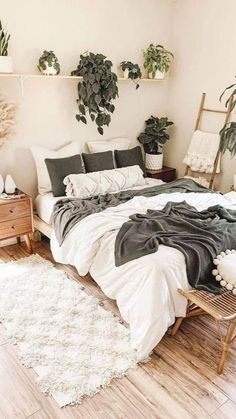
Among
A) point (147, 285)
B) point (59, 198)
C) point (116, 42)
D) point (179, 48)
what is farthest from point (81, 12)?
point (147, 285)

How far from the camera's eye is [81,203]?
2881mm

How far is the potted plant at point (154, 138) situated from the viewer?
4.15m

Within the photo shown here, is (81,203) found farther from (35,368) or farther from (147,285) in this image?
(35,368)

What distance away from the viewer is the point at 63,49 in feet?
10.9

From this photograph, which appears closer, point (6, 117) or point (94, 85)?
point (6, 117)

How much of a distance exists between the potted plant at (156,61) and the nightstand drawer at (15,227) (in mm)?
2276

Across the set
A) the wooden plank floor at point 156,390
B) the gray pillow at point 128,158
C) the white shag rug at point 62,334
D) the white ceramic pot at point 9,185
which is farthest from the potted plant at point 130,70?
the wooden plank floor at point 156,390

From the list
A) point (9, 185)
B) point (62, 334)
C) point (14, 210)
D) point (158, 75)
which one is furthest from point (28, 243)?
point (158, 75)

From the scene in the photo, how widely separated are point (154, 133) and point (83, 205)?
1775 mm

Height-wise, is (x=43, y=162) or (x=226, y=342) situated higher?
(x=43, y=162)

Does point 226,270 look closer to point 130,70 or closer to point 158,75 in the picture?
point 130,70

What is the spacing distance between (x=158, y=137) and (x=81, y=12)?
1.64 metres

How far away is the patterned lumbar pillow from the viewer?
2.03 m

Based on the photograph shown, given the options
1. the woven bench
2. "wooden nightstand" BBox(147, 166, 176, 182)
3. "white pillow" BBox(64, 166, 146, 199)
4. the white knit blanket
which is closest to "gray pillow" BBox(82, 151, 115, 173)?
"white pillow" BBox(64, 166, 146, 199)
